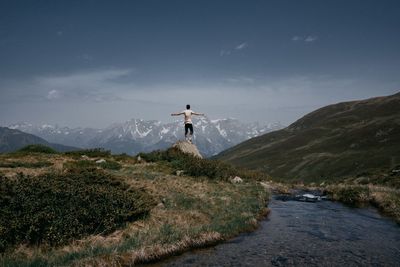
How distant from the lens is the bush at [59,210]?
12783mm

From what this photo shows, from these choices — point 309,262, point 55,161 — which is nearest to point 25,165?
point 55,161

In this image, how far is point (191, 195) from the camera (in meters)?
22.7

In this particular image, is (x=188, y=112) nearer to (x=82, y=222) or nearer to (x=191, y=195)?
(x=191, y=195)

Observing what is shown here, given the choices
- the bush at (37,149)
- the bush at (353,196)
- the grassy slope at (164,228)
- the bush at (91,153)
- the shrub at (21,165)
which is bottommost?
the bush at (353,196)

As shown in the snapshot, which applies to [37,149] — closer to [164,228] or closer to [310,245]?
[164,228]

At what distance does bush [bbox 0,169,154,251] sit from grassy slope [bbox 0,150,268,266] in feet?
1.52

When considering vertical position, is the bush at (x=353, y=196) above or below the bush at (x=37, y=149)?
below

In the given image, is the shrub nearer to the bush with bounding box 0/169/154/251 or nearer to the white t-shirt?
the bush with bounding box 0/169/154/251

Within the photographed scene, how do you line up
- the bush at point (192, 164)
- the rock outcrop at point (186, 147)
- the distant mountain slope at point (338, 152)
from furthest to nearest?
the distant mountain slope at point (338, 152) → the rock outcrop at point (186, 147) → the bush at point (192, 164)

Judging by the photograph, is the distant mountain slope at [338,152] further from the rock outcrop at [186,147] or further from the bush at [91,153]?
the bush at [91,153]

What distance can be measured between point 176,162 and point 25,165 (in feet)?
49.6

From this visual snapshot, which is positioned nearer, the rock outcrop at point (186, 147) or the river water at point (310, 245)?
the river water at point (310, 245)

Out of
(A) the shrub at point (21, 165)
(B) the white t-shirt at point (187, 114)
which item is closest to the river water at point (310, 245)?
(B) the white t-shirt at point (187, 114)

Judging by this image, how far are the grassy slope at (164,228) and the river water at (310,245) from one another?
74cm
